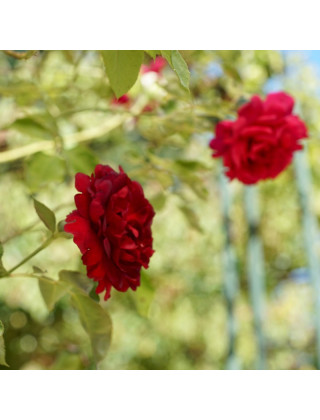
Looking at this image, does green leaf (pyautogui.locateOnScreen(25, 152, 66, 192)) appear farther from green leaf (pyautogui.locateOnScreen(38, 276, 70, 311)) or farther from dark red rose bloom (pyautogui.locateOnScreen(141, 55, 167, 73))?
dark red rose bloom (pyautogui.locateOnScreen(141, 55, 167, 73))

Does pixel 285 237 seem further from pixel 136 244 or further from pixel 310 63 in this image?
pixel 136 244

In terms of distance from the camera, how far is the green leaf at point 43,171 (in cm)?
83

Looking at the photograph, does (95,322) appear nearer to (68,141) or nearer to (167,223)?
(68,141)

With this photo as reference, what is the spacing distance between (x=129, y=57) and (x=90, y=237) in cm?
15

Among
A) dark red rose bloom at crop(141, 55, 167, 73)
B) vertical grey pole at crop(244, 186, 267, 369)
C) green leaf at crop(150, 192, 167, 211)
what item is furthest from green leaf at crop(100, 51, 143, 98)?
vertical grey pole at crop(244, 186, 267, 369)

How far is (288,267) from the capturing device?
3586mm

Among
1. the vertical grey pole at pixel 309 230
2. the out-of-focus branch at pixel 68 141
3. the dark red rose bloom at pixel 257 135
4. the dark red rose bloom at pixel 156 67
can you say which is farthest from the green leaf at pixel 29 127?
the vertical grey pole at pixel 309 230

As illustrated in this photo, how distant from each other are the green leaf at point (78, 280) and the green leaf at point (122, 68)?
168 millimetres

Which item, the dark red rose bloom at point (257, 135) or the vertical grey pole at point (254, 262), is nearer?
the dark red rose bloom at point (257, 135)

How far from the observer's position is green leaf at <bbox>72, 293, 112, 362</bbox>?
0.55 metres

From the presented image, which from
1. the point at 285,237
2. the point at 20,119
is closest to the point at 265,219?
the point at 285,237

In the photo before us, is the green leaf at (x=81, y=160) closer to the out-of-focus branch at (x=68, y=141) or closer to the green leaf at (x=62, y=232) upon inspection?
the out-of-focus branch at (x=68, y=141)

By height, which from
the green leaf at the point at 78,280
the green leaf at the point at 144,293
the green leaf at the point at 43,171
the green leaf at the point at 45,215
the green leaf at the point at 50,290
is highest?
the green leaf at the point at 43,171

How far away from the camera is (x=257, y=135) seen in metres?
0.80
